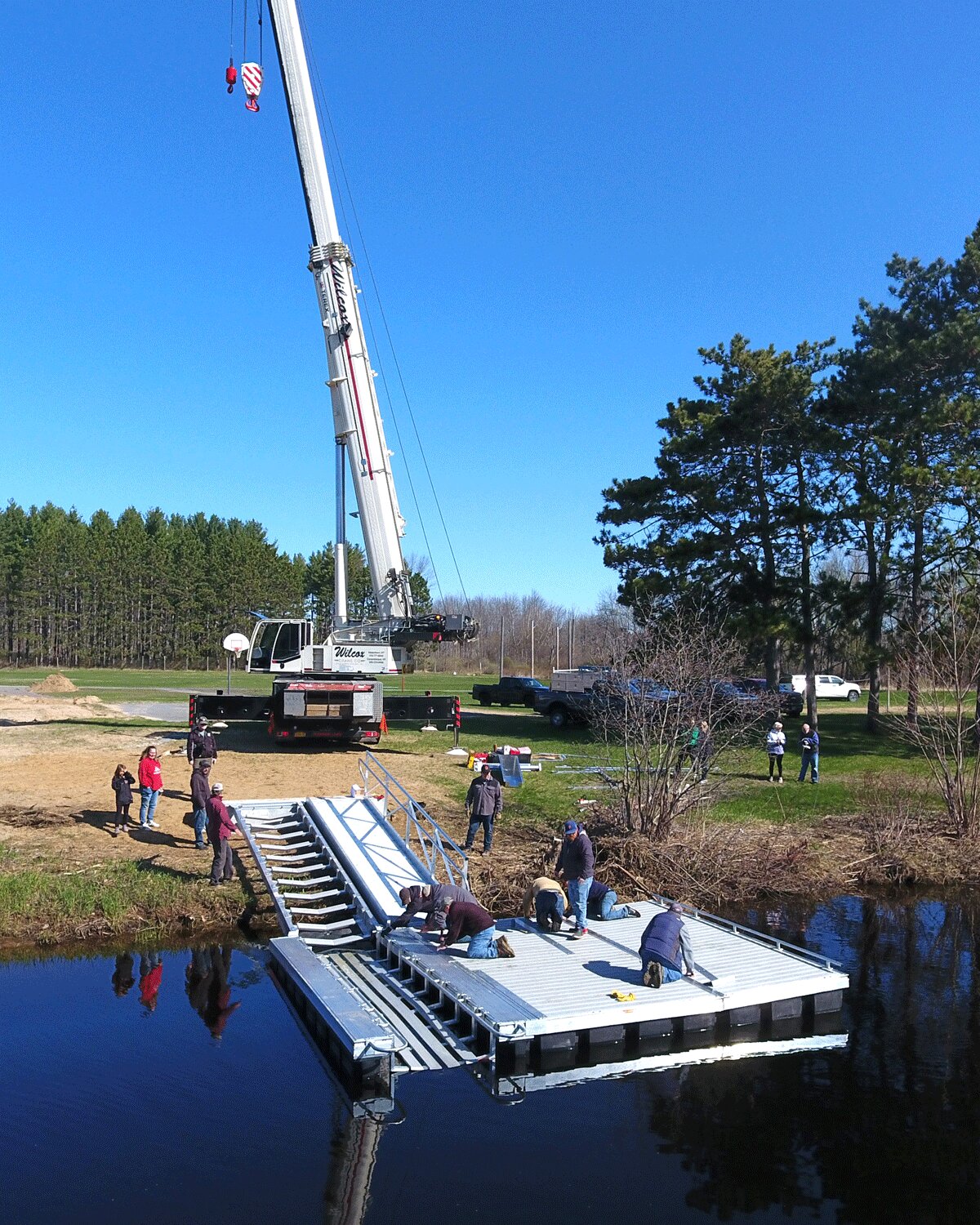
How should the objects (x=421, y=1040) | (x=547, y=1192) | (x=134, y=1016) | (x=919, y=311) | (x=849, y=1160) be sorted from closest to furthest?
(x=547, y=1192)
(x=849, y=1160)
(x=421, y=1040)
(x=134, y=1016)
(x=919, y=311)

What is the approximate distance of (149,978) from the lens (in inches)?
501

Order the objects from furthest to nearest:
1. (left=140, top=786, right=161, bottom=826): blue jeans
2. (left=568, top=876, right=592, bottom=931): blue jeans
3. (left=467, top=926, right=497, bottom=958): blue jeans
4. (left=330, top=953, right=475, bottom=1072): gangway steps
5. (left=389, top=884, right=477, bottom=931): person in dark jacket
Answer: (left=140, top=786, right=161, bottom=826): blue jeans → (left=568, top=876, right=592, bottom=931): blue jeans → (left=389, top=884, right=477, bottom=931): person in dark jacket → (left=467, top=926, right=497, bottom=958): blue jeans → (left=330, top=953, right=475, bottom=1072): gangway steps

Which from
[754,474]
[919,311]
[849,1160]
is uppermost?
[919,311]

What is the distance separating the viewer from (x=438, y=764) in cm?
2431

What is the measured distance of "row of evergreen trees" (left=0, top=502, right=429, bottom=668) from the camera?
87.8 meters

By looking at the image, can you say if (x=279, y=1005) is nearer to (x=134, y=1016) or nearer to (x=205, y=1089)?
(x=134, y=1016)

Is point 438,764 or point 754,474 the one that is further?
point 754,474

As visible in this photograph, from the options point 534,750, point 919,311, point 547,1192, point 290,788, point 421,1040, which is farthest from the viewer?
point 919,311

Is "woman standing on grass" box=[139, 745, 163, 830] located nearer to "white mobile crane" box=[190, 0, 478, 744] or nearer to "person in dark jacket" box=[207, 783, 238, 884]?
"person in dark jacket" box=[207, 783, 238, 884]

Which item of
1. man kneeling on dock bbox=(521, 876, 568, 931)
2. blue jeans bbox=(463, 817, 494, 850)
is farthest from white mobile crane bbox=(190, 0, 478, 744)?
man kneeling on dock bbox=(521, 876, 568, 931)

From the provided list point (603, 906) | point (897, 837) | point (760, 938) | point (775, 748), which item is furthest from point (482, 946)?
point (775, 748)

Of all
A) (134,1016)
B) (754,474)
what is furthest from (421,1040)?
(754,474)

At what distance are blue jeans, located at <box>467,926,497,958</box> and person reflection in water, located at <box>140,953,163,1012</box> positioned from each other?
12.4 feet

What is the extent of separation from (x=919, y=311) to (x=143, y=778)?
1048 inches
